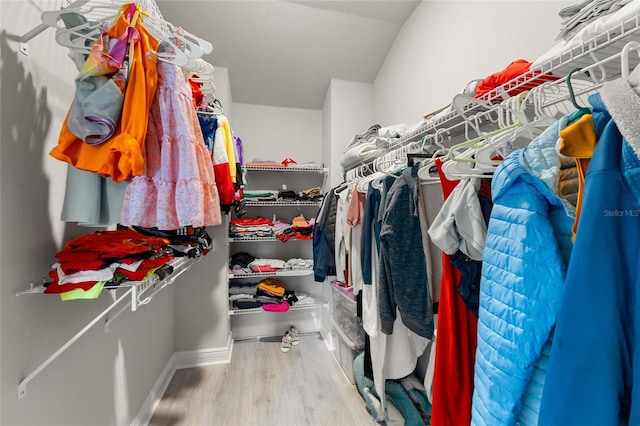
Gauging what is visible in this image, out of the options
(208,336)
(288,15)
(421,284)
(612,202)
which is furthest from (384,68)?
(208,336)

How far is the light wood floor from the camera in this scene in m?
1.54

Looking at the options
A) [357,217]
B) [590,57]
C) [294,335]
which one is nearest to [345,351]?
[294,335]

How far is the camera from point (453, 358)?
2.81ft

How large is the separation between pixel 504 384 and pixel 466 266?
14.7 inches

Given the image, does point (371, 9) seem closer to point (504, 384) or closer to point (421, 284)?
point (421, 284)

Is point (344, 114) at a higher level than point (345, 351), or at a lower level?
higher

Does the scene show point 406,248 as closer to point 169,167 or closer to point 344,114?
point 169,167

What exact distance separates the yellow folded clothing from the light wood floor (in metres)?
0.51

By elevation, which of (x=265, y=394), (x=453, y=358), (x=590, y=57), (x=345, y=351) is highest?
(x=590, y=57)

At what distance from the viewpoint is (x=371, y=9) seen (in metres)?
1.78

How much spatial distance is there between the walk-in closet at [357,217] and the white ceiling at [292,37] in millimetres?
18

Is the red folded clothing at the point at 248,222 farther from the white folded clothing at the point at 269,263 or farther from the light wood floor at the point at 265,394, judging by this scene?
the light wood floor at the point at 265,394

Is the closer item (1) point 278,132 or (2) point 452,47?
(2) point 452,47

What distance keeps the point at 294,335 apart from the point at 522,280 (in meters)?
2.42
